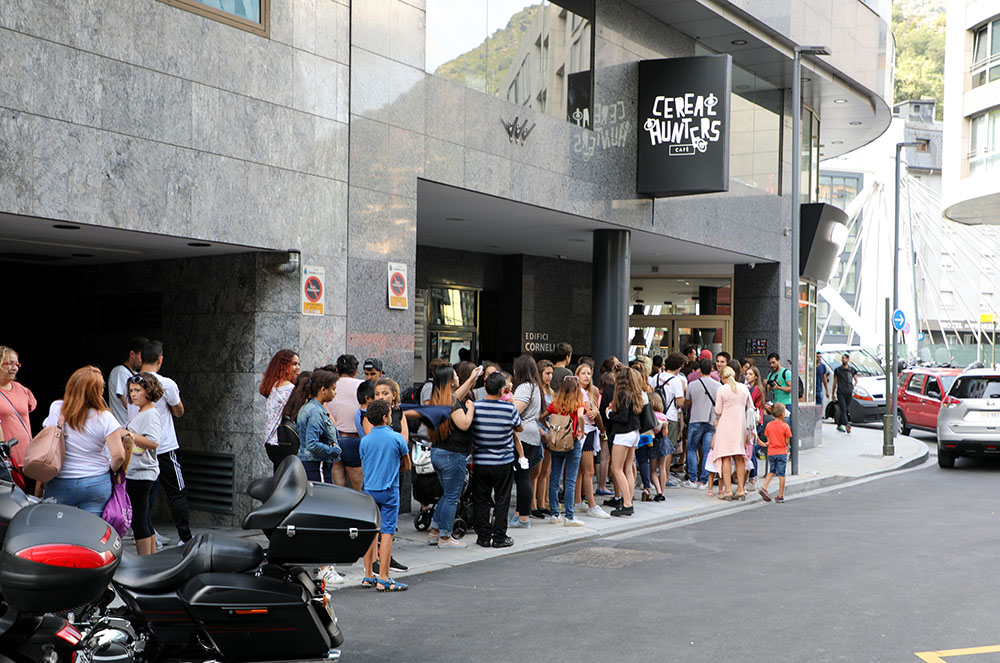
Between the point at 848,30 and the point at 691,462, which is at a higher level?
the point at 848,30

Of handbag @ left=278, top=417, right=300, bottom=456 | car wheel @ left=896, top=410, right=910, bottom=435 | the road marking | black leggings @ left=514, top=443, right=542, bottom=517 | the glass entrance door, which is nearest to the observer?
the road marking

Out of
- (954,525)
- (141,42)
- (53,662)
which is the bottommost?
(954,525)

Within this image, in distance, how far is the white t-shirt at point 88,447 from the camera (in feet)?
22.5

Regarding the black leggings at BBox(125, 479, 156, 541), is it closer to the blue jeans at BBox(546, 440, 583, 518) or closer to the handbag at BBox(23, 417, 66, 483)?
the handbag at BBox(23, 417, 66, 483)

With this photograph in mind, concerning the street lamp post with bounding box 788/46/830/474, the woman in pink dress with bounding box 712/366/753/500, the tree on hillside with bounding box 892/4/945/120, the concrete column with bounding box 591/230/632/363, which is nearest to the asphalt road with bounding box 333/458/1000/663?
the woman in pink dress with bounding box 712/366/753/500

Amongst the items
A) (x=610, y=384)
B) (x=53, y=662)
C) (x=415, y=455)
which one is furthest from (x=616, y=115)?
(x=53, y=662)

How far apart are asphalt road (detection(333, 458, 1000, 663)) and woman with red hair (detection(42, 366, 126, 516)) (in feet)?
6.36

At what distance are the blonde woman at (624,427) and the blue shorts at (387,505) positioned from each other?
172 inches

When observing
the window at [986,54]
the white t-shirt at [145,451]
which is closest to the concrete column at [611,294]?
the white t-shirt at [145,451]

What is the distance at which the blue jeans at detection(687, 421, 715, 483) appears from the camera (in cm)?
1401

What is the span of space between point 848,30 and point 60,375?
1635 cm

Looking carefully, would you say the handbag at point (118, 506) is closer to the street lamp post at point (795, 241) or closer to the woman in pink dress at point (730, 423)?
the woman in pink dress at point (730, 423)

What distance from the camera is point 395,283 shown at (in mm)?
11391

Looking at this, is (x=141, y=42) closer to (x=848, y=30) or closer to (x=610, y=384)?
(x=610, y=384)
